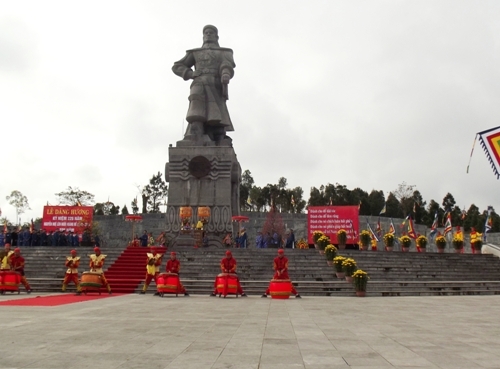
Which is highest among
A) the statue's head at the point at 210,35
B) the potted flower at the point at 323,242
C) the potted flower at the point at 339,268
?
the statue's head at the point at 210,35

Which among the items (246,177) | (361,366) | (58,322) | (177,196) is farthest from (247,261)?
(246,177)

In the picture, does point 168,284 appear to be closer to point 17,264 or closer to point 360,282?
point 17,264

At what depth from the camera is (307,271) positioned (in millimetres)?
19891

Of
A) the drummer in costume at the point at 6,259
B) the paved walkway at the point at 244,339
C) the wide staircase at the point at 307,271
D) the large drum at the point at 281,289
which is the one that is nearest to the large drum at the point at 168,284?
the wide staircase at the point at 307,271

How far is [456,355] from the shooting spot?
5.97 m

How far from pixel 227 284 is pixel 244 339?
29.0ft

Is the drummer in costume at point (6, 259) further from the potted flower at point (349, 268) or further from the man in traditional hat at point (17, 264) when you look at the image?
the potted flower at point (349, 268)

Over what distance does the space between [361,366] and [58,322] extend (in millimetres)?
5715

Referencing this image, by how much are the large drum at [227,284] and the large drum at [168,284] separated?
131cm

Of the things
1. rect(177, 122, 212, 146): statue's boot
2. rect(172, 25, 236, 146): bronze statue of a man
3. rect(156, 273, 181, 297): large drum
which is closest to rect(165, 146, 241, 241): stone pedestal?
rect(177, 122, 212, 146): statue's boot

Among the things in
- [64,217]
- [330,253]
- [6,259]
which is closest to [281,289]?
[330,253]

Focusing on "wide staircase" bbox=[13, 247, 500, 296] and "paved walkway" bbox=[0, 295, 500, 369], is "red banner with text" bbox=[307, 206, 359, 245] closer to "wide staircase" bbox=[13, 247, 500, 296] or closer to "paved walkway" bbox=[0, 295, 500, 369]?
"wide staircase" bbox=[13, 247, 500, 296]

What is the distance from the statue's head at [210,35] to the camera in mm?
31188

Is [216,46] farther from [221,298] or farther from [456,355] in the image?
[456,355]
